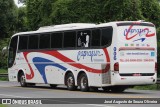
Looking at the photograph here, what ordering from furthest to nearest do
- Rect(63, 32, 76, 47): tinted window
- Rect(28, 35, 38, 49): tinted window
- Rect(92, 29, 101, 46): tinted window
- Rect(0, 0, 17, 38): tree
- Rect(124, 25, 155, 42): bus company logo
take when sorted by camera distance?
Rect(0, 0, 17, 38): tree < Rect(28, 35, 38, 49): tinted window < Rect(63, 32, 76, 47): tinted window < Rect(92, 29, 101, 46): tinted window < Rect(124, 25, 155, 42): bus company logo

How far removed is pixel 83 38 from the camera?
81.7 ft

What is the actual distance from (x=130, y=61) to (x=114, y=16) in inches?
813

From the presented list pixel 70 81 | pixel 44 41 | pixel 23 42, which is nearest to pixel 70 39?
pixel 70 81

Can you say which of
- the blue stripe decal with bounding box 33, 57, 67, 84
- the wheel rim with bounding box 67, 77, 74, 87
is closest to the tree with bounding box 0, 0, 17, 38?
the blue stripe decal with bounding box 33, 57, 67, 84

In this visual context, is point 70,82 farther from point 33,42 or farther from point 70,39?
point 33,42

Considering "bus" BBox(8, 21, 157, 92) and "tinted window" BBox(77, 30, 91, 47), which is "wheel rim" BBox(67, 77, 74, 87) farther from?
"tinted window" BBox(77, 30, 91, 47)

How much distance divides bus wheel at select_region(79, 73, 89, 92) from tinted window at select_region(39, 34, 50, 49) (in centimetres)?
347

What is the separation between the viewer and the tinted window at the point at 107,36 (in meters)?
23.1

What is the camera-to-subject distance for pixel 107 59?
23.2m

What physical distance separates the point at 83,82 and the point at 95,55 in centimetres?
169

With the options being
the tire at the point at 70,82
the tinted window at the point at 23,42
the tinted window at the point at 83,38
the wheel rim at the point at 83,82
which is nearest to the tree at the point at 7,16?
the tinted window at the point at 23,42

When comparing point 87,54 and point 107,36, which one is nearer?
point 107,36

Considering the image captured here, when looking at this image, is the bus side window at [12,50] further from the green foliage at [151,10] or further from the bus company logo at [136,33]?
the green foliage at [151,10]

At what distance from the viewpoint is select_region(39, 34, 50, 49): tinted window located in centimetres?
2767
